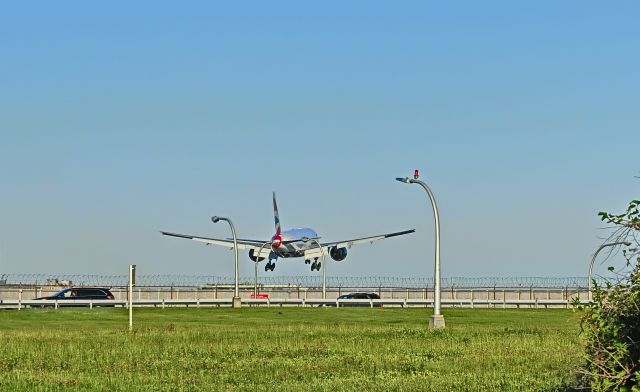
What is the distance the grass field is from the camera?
22.4 meters

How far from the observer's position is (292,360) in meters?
27.9

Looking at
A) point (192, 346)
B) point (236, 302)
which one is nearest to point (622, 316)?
point (192, 346)

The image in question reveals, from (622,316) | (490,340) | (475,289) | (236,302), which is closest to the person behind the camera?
(622,316)

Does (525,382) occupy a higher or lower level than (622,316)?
lower

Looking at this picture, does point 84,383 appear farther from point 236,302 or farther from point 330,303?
point 330,303

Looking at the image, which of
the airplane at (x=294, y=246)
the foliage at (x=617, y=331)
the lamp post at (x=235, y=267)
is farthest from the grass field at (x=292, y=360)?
the airplane at (x=294, y=246)

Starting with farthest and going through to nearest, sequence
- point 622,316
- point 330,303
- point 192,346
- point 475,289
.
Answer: point 475,289
point 330,303
point 192,346
point 622,316

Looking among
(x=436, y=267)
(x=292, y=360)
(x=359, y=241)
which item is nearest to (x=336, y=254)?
(x=359, y=241)

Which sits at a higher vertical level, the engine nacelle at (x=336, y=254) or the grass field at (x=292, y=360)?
the engine nacelle at (x=336, y=254)

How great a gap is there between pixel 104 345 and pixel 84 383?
32.6 ft

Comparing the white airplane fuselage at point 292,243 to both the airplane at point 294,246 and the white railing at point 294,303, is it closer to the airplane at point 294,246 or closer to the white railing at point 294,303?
the airplane at point 294,246

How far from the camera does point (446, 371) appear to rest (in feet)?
83.3

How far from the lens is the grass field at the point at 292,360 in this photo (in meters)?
22.4

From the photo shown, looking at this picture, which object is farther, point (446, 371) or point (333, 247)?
point (333, 247)
